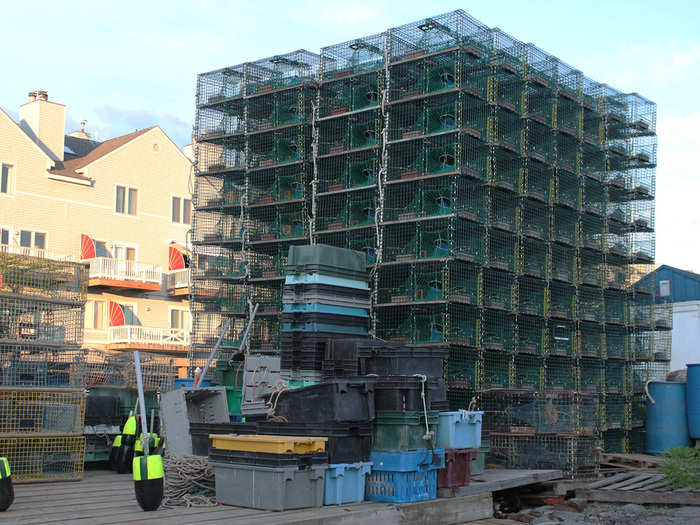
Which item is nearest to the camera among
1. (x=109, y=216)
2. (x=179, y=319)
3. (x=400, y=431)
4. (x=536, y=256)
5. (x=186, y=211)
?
(x=400, y=431)

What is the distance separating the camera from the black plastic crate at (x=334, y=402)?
13195mm

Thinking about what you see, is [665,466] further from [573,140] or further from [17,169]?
[17,169]

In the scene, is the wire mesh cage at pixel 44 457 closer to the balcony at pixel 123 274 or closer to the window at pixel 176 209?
the balcony at pixel 123 274

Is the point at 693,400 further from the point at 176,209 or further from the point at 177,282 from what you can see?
the point at 176,209

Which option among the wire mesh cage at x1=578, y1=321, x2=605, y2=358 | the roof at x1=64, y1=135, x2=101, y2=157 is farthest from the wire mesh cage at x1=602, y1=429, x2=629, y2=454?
the roof at x1=64, y1=135, x2=101, y2=157

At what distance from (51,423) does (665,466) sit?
38.6ft

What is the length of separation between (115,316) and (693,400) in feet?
64.8

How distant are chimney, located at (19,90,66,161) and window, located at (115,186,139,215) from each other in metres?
2.74

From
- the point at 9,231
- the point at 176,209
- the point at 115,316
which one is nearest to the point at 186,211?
the point at 176,209

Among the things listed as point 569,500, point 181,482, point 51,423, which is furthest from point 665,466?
point 51,423

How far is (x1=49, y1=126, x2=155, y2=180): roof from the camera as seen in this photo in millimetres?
34656

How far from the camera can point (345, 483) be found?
12.8 m

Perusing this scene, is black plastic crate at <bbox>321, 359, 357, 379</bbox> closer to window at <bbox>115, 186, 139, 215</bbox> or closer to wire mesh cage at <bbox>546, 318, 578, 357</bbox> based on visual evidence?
wire mesh cage at <bbox>546, 318, 578, 357</bbox>

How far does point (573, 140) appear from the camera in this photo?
2725 centimetres
